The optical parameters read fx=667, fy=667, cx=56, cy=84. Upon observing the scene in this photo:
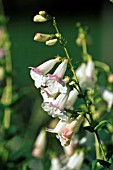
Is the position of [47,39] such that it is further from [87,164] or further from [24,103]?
[24,103]

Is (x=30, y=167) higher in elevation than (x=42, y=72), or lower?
lower

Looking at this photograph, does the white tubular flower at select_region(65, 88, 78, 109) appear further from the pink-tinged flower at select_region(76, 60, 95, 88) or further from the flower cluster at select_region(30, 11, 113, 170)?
the pink-tinged flower at select_region(76, 60, 95, 88)

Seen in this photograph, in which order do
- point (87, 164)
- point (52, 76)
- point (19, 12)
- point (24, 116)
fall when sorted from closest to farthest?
point (52, 76), point (87, 164), point (24, 116), point (19, 12)

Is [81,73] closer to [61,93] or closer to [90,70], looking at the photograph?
[90,70]

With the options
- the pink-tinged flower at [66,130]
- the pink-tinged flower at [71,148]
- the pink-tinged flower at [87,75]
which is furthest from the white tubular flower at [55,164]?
the pink-tinged flower at [66,130]

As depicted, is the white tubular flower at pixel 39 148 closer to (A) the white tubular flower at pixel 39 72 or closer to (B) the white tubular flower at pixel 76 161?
(B) the white tubular flower at pixel 76 161

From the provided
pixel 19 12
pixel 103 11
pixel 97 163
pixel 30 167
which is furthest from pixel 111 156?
Answer: pixel 19 12

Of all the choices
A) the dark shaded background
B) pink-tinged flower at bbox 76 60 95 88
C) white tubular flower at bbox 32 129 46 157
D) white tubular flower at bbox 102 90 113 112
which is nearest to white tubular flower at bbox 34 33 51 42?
pink-tinged flower at bbox 76 60 95 88
